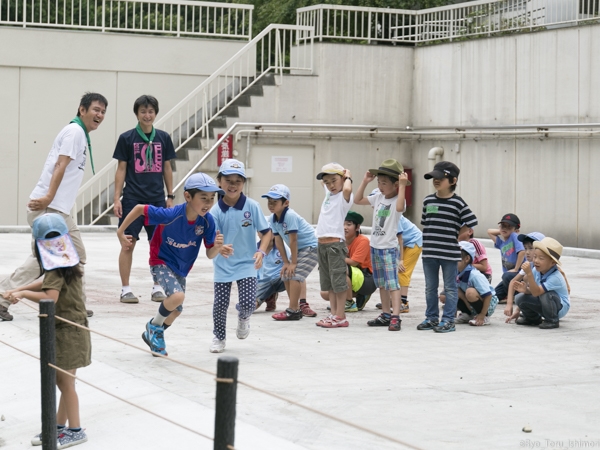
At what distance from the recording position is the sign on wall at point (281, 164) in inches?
888

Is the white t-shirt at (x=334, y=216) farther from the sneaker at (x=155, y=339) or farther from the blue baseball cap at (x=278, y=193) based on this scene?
the sneaker at (x=155, y=339)

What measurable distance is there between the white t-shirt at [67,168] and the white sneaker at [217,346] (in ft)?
5.56

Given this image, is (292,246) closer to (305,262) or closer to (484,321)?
(305,262)

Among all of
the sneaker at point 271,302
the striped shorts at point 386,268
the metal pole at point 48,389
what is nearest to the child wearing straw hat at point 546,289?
the striped shorts at point 386,268

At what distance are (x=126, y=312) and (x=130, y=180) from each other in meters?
1.38

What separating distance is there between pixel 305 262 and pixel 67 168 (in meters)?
2.62

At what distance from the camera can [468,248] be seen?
9367 millimetres

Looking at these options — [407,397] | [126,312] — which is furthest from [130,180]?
[407,397]

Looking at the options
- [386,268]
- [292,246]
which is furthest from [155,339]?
[386,268]

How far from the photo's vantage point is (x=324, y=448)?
5176mm

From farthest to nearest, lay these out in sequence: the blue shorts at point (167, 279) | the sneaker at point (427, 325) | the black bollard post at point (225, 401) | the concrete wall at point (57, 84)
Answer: the concrete wall at point (57, 84) → the sneaker at point (427, 325) → the blue shorts at point (167, 279) → the black bollard post at point (225, 401)

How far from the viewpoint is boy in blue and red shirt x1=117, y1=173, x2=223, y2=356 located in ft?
23.8

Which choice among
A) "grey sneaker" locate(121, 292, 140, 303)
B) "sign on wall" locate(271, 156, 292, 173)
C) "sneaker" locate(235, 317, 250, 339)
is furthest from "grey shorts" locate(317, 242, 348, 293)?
"sign on wall" locate(271, 156, 292, 173)

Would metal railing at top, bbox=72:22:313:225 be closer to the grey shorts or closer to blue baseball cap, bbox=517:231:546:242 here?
the grey shorts
